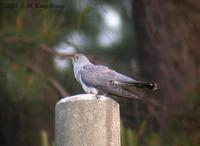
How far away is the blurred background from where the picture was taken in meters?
6.85

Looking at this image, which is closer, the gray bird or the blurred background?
the gray bird

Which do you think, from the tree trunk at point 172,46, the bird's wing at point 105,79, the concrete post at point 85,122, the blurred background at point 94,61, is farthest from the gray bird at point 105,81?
the tree trunk at point 172,46

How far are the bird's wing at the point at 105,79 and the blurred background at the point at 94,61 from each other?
196cm

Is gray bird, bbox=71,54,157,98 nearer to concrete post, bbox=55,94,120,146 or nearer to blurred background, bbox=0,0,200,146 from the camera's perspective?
concrete post, bbox=55,94,120,146

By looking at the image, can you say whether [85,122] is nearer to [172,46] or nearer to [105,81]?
[105,81]

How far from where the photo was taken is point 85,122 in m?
3.30

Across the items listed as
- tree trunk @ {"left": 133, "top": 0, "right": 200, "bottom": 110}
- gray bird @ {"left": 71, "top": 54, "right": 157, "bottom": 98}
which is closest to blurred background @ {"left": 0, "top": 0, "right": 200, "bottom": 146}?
tree trunk @ {"left": 133, "top": 0, "right": 200, "bottom": 110}

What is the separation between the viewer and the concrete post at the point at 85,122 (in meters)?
3.29

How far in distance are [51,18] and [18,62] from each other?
1.66ft

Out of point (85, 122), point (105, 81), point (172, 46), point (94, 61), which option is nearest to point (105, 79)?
point (105, 81)

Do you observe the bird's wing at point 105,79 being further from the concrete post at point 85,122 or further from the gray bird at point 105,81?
the concrete post at point 85,122

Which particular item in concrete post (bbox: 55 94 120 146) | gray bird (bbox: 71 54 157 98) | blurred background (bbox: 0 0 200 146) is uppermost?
blurred background (bbox: 0 0 200 146)

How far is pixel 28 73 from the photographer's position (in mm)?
6949

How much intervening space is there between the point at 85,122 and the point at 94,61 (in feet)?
11.2
